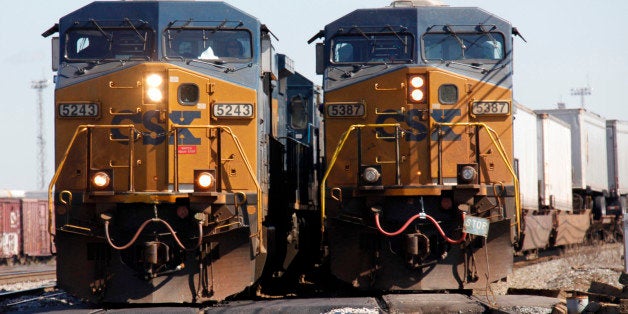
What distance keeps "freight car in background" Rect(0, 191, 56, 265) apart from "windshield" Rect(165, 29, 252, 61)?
69.7ft

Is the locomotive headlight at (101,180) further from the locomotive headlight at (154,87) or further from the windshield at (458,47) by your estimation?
the windshield at (458,47)

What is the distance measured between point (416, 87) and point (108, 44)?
13.9 ft

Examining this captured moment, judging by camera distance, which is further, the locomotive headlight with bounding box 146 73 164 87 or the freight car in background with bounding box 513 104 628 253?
the freight car in background with bounding box 513 104 628 253

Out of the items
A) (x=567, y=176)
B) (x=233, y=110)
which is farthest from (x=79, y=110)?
(x=567, y=176)

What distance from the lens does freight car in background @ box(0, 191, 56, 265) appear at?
33.0 metres

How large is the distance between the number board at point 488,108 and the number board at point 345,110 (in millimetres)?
1568

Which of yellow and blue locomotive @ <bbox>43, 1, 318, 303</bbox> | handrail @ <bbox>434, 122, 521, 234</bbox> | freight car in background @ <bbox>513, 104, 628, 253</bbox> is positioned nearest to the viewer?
yellow and blue locomotive @ <bbox>43, 1, 318, 303</bbox>

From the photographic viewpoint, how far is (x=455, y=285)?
1284cm

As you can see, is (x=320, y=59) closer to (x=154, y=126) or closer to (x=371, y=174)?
(x=371, y=174)

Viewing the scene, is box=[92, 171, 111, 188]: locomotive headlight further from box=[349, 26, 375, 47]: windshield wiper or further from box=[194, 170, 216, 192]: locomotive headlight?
box=[349, 26, 375, 47]: windshield wiper

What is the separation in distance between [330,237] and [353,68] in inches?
94.9

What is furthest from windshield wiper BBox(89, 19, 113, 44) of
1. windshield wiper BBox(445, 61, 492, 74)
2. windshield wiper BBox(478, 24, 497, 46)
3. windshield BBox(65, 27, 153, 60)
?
windshield wiper BBox(478, 24, 497, 46)

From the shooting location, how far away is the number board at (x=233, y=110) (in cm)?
1262

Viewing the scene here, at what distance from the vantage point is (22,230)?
110 feet
